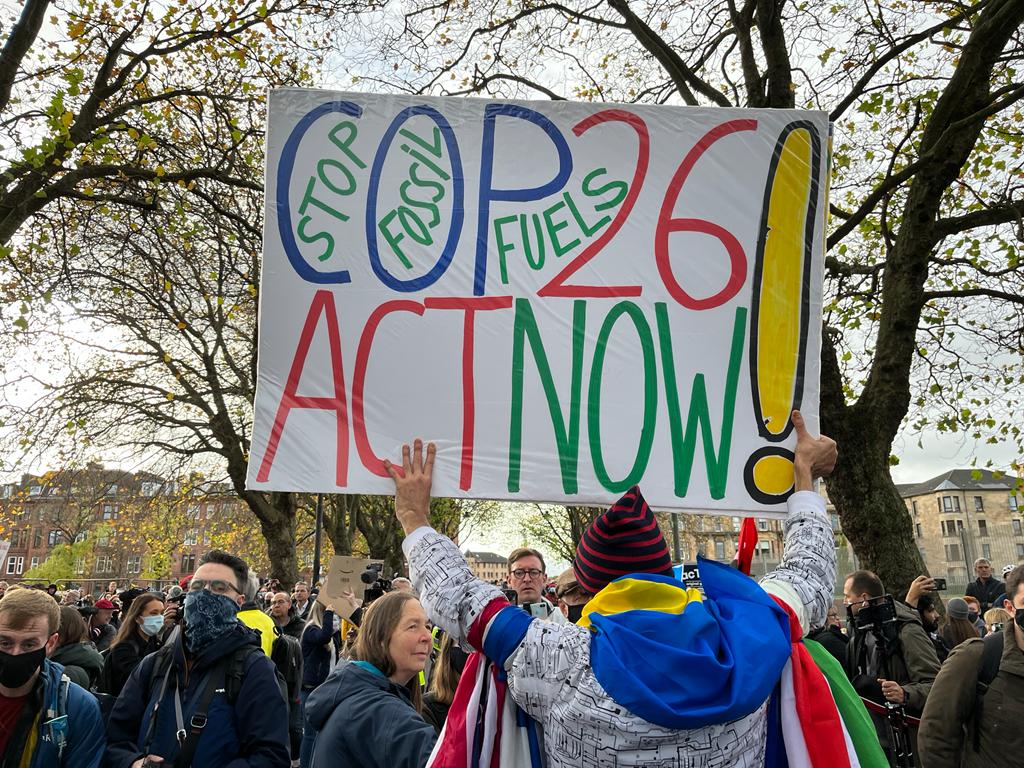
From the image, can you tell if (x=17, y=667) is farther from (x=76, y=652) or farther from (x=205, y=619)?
(x=76, y=652)

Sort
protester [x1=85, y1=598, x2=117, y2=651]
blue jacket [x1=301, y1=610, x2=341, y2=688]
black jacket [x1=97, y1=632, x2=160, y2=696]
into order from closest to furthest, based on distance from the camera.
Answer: black jacket [x1=97, y1=632, x2=160, y2=696] < blue jacket [x1=301, y1=610, x2=341, y2=688] < protester [x1=85, y1=598, x2=117, y2=651]

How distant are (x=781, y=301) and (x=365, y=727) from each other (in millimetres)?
1948

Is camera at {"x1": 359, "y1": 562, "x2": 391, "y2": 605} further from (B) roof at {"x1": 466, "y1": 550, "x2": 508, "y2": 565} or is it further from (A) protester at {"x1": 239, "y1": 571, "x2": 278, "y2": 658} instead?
(B) roof at {"x1": 466, "y1": 550, "x2": 508, "y2": 565}

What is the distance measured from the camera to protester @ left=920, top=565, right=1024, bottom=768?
3080mm

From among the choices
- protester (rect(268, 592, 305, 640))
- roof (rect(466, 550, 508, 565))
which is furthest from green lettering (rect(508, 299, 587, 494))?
roof (rect(466, 550, 508, 565))

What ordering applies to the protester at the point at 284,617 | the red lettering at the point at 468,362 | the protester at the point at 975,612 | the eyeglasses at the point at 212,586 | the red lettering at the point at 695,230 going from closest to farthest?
the red lettering at the point at 468,362, the red lettering at the point at 695,230, the eyeglasses at the point at 212,586, the protester at the point at 284,617, the protester at the point at 975,612

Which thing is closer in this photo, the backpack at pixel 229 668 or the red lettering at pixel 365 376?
the red lettering at pixel 365 376

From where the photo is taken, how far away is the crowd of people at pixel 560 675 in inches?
55.3

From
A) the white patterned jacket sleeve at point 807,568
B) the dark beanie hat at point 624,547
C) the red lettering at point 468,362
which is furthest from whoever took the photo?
the red lettering at point 468,362

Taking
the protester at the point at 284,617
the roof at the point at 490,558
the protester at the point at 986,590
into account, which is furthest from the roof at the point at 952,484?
the roof at the point at 490,558

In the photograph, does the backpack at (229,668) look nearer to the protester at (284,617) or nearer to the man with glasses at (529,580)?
the man with glasses at (529,580)

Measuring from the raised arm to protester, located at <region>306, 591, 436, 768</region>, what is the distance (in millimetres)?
1283

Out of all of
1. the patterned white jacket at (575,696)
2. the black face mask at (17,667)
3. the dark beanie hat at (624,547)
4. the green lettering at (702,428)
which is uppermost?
the green lettering at (702,428)

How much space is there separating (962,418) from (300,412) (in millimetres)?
9947
